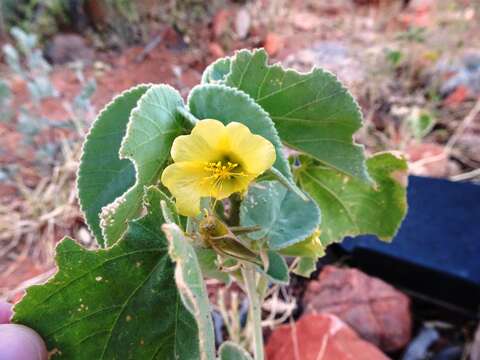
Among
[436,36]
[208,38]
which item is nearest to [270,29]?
[208,38]

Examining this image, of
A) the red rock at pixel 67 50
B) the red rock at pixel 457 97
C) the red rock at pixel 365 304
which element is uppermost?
the red rock at pixel 67 50

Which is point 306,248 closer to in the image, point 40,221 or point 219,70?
point 219,70

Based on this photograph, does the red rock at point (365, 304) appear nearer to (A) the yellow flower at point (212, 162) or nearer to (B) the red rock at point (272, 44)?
(A) the yellow flower at point (212, 162)

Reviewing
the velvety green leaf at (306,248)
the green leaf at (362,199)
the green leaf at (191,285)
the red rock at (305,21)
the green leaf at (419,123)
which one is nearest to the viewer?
the green leaf at (191,285)

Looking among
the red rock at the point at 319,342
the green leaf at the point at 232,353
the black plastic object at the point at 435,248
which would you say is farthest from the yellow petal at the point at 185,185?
the black plastic object at the point at 435,248

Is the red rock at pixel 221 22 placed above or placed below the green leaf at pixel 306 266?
below
